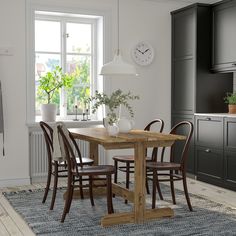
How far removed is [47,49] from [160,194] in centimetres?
251

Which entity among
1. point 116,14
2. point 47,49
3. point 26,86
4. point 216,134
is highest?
point 116,14

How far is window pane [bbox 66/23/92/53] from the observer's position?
601 cm

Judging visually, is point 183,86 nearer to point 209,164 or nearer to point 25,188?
point 209,164

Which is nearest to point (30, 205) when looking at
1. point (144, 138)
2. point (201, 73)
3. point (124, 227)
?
point (124, 227)

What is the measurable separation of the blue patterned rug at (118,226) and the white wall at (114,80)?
873mm

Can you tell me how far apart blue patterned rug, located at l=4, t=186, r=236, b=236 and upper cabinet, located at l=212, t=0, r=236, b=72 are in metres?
1.77

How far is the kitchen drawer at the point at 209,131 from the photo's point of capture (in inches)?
209

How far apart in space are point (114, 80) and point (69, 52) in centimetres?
71

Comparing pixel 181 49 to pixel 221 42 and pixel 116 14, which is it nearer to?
pixel 221 42

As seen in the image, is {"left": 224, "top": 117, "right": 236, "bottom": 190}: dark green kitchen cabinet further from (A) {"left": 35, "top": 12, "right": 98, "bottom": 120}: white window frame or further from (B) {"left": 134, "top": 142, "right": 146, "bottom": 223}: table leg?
(A) {"left": 35, "top": 12, "right": 98, "bottom": 120}: white window frame

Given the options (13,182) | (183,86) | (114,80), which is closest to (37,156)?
(13,182)

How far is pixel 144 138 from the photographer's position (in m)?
3.69

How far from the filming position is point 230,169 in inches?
202

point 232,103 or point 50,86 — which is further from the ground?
point 50,86
